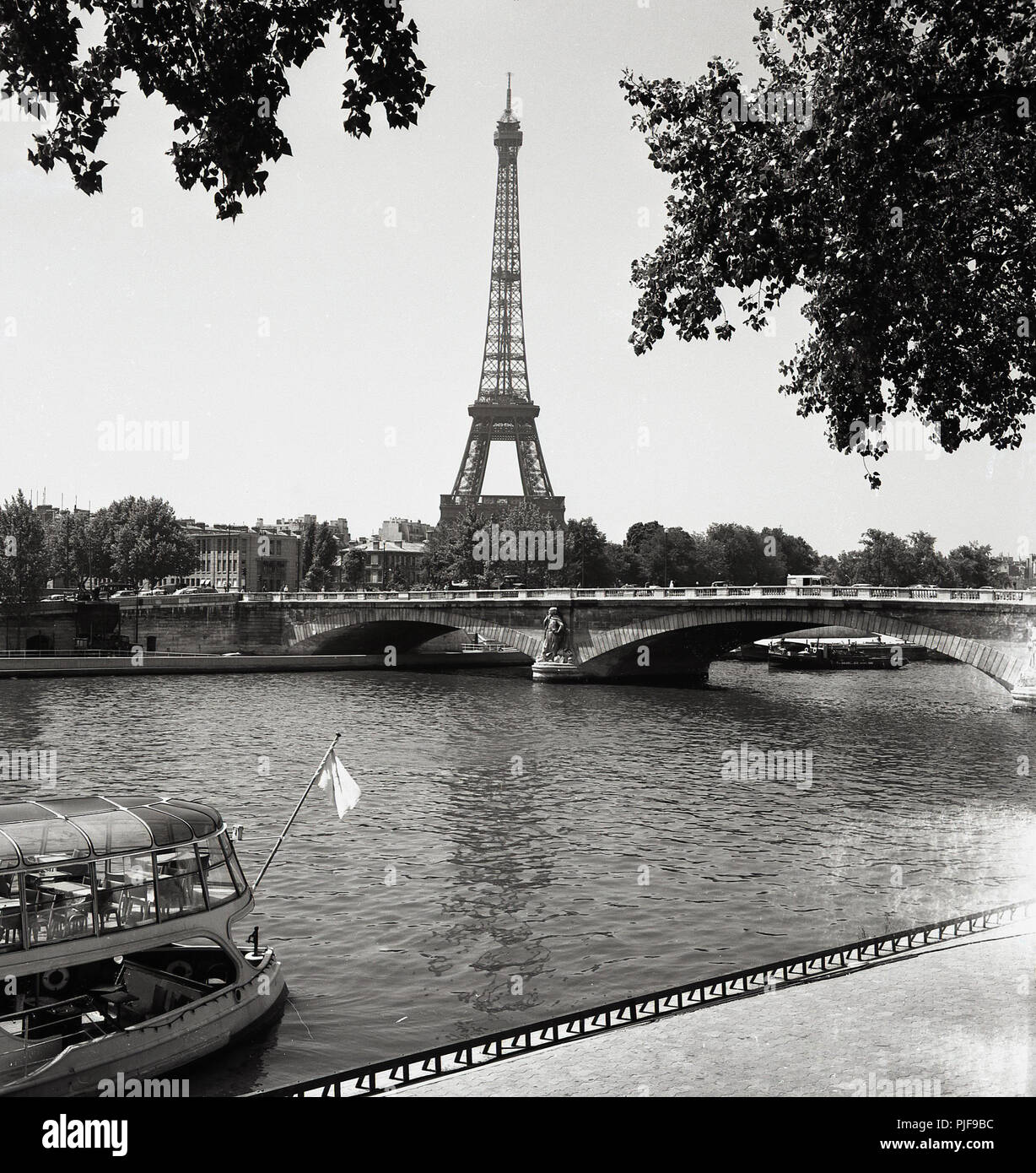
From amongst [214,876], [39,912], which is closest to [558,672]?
[214,876]

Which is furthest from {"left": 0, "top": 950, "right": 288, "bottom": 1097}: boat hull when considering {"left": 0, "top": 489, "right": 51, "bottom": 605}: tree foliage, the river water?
{"left": 0, "top": 489, "right": 51, "bottom": 605}: tree foliage

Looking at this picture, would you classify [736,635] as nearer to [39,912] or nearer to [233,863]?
[233,863]

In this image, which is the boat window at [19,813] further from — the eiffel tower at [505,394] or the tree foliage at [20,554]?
the eiffel tower at [505,394]

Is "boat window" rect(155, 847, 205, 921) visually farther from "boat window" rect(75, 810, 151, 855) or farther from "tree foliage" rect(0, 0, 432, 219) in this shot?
"tree foliage" rect(0, 0, 432, 219)

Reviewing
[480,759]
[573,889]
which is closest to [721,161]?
[573,889]

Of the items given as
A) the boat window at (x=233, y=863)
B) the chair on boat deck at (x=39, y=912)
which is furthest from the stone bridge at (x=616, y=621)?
the chair on boat deck at (x=39, y=912)
